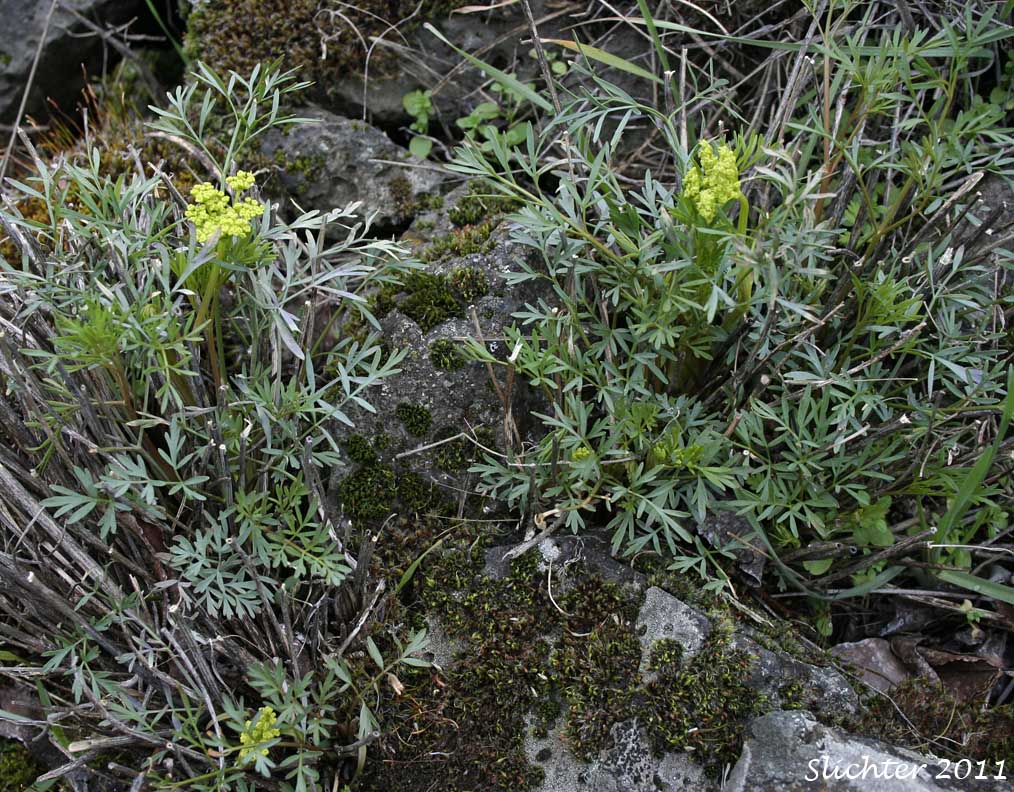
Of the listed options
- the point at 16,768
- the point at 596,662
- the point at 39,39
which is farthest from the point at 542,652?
the point at 39,39

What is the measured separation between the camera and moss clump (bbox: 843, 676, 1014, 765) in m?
2.28

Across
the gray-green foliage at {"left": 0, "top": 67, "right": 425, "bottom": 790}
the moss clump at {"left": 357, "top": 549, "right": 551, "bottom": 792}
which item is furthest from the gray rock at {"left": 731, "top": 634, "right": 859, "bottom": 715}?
the gray-green foliage at {"left": 0, "top": 67, "right": 425, "bottom": 790}

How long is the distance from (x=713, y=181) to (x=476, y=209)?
1112 mm

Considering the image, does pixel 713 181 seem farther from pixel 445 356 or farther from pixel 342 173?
pixel 342 173

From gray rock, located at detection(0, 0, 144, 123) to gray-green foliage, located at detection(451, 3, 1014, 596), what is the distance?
2.24 metres

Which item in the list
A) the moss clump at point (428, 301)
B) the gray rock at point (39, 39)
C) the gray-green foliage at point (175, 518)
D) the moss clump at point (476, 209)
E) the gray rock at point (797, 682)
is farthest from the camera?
the gray rock at point (39, 39)

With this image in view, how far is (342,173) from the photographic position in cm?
306

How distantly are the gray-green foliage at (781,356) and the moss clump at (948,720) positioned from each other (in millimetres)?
307

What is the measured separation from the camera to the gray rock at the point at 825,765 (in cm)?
197

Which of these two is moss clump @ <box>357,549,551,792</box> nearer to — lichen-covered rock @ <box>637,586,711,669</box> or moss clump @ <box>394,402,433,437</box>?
lichen-covered rock @ <box>637,586,711,669</box>

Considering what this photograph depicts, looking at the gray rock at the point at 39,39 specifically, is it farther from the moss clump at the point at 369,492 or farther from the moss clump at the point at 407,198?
the moss clump at the point at 369,492

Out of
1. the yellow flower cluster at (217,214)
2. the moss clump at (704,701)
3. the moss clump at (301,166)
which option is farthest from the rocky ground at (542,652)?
the yellow flower cluster at (217,214)

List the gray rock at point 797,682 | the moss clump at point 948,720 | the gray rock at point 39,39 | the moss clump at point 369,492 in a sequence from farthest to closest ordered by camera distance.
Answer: the gray rock at point 39,39, the moss clump at point 369,492, the moss clump at point 948,720, the gray rock at point 797,682

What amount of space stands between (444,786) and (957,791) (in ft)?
3.94
